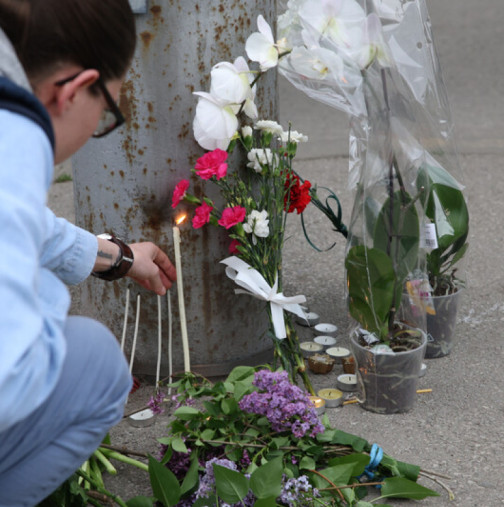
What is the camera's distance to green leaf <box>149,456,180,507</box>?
1.76 m

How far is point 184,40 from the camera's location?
216cm

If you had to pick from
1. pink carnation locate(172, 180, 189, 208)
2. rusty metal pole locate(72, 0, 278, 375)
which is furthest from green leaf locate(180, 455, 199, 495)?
pink carnation locate(172, 180, 189, 208)

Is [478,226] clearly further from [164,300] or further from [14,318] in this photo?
[14,318]

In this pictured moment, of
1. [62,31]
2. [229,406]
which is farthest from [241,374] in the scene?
[62,31]

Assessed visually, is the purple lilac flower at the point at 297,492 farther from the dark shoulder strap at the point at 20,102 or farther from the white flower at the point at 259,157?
the dark shoulder strap at the point at 20,102

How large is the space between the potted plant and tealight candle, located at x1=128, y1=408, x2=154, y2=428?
864 millimetres

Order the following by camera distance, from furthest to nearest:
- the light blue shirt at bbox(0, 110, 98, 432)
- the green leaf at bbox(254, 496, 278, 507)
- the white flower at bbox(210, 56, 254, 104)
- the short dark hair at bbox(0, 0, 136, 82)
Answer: the white flower at bbox(210, 56, 254, 104)
the green leaf at bbox(254, 496, 278, 507)
the short dark hair at bbox(0, 0, 136, 82)
the light blue shirt at bbox(0, 110, 98, 432)

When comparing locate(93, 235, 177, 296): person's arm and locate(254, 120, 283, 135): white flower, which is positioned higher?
locate(254, 120, 283, 135): white flower

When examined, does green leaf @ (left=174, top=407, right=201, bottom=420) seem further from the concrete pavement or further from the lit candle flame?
the lit candle flame

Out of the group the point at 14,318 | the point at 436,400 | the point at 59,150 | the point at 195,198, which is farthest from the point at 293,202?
the point at 14,318

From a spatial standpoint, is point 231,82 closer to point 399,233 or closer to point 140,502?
point 399,233

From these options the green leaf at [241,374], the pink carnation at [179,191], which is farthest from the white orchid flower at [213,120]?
the green leaf at [241,374]

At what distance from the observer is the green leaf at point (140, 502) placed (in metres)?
1.78

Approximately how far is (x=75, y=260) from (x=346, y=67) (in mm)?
869
